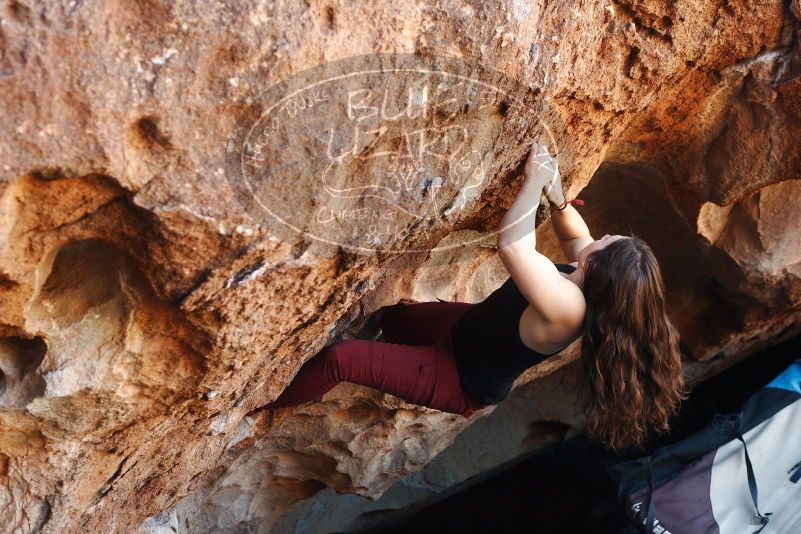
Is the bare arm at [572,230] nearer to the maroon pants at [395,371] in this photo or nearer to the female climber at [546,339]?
the female climber at [546,339]

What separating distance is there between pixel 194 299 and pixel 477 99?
1.69ft

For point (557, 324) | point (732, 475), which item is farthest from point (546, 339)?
point (732, 475)

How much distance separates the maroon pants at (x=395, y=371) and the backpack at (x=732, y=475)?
0.88m

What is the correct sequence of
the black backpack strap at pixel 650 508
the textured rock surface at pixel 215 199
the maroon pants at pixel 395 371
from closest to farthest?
the textured rock surface at pixel 215 199 < the maroon pants at pixel 395 371 < the black backpack strap at pixel 650 508

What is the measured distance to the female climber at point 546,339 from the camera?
133 cm

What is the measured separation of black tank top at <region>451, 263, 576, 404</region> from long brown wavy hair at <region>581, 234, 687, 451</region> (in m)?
0.12

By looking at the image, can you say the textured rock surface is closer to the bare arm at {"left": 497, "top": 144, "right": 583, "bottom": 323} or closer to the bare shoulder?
the bare arm at {"left": 497, "top": 144, "right": 583, "bottom": 323}

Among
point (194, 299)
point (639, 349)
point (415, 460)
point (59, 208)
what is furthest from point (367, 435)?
point (59, 208)

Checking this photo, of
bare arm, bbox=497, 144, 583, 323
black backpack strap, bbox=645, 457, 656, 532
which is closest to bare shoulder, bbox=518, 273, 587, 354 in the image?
bare arm, bbox=497, 144, 583, 323

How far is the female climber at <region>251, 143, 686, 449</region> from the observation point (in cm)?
133

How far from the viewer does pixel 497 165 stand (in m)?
1.35

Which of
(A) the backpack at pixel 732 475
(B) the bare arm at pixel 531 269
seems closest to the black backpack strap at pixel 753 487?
(A) the backpack at pixel 732 475

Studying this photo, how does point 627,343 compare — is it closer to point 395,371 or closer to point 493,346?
point 493,346

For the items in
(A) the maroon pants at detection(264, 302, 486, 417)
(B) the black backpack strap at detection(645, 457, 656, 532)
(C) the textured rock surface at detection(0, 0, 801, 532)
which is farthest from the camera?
(B) the black backpack strap at detection(645, 457, 656, 532)
